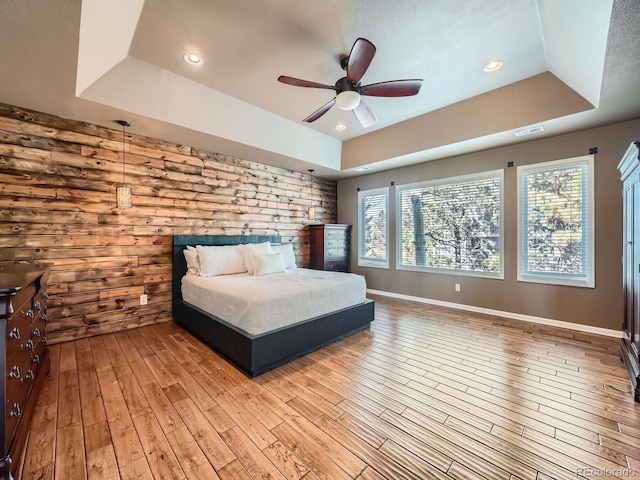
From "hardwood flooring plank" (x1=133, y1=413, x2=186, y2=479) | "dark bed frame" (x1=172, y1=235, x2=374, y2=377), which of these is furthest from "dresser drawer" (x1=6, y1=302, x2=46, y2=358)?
"dark bed frame" (x1=172, y1=235, x2=374, y2=377)

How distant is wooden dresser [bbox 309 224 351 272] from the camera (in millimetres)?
5594

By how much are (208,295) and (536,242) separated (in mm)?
4494

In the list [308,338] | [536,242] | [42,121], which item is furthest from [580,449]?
[42,121]

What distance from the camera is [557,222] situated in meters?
3.70

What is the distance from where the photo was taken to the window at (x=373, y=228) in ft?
18.5

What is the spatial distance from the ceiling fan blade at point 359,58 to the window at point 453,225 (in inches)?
119

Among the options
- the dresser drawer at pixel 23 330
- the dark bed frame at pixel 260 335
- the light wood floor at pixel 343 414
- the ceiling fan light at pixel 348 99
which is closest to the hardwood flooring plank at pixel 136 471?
the light wood floor at pixel 343 414

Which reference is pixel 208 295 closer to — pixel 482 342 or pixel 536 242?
pixel 482 342

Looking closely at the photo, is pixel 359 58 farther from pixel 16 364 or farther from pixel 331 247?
pixel 331 247

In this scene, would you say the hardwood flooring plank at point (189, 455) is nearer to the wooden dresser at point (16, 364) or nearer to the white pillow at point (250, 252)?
the wooden dresser at point (16, 364)

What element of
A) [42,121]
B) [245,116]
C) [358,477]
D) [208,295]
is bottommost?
[358,477]

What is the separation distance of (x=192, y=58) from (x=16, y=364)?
2.88 m

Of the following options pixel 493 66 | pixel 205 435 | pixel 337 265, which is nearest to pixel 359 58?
pixel 493 66

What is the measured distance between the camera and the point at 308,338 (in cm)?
281
